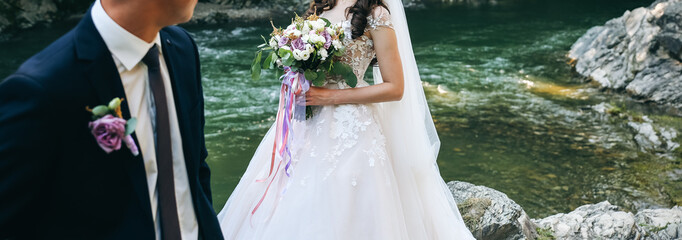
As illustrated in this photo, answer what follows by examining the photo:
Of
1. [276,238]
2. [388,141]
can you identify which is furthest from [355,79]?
[276,238]

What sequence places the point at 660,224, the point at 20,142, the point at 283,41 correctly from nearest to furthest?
the point at 20,142 → the point at 283,41 → the point at 660,224

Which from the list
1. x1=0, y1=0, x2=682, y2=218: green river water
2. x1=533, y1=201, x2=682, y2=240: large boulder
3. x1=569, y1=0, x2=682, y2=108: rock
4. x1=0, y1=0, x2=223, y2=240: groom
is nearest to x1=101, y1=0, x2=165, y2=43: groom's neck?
x1=0, y1=0, x2=223, y2=240: groom

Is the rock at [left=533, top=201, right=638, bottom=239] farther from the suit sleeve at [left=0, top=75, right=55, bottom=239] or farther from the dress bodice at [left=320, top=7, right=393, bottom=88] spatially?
the suit sleeve at [left=0, top=75, right=55, bottom=239]

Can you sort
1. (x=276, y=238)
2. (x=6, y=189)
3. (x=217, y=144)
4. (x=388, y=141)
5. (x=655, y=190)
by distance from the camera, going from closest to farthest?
(x=6, y=189) → (x=276, y=238) → (x=388, y=141) → (x=655, y=190) → (x=217, y=144)

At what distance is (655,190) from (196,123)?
4.95 metres

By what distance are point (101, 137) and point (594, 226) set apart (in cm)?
326

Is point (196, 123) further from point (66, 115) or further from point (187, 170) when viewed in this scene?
point (66, 115)

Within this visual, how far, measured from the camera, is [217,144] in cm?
689

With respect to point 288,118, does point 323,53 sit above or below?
above

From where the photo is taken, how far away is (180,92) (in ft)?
4.91

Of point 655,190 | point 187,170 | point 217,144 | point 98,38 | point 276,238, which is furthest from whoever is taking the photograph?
point 217,144

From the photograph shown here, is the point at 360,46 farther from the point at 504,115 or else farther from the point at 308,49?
the point at 504,115

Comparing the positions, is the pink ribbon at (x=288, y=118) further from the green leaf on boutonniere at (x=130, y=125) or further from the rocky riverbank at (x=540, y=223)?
the green leaf on boutonniere at (x=130, y=125)

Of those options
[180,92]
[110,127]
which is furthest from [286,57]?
[110,127]
